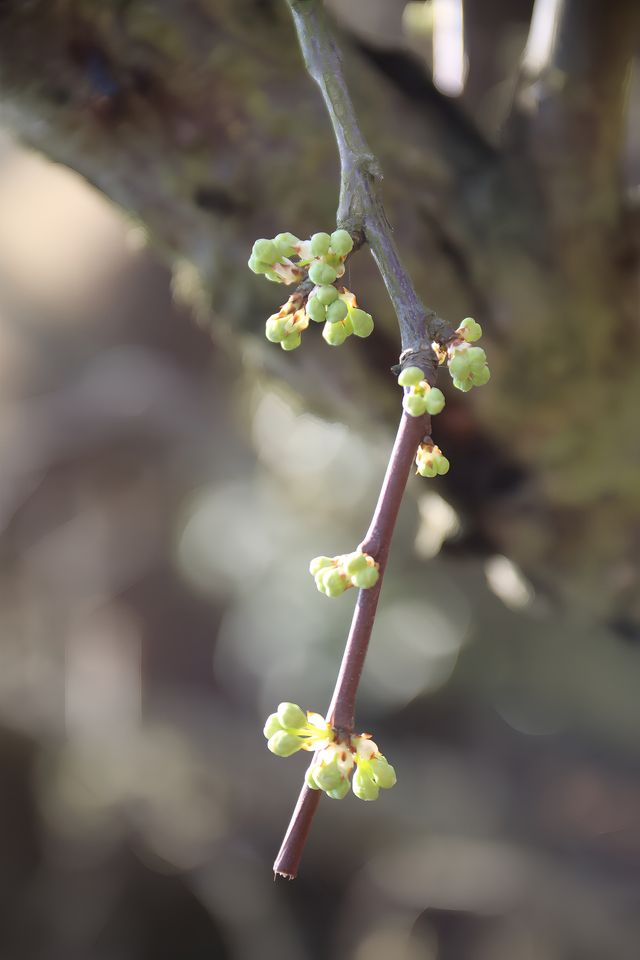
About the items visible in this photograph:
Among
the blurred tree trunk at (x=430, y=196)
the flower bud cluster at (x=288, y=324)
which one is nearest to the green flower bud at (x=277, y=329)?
the flower bud cluster at (x=288, y=324)

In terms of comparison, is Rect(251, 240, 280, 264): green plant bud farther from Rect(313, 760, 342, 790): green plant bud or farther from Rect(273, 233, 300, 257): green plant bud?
Rect(313, 760, 342, 790): green plant bud

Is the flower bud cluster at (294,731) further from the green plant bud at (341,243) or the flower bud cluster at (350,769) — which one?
the green plant bud at (341,243)

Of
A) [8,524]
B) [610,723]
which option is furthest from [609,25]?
[8,524]

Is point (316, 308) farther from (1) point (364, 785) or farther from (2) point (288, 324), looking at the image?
(1) point (364, 785)

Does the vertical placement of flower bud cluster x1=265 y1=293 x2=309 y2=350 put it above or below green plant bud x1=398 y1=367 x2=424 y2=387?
above

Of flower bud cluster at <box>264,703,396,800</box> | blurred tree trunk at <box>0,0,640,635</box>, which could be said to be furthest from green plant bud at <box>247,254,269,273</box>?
blurred tree trunk at <box>0,0,640,635</box>

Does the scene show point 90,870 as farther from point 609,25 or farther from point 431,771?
point 609,25
